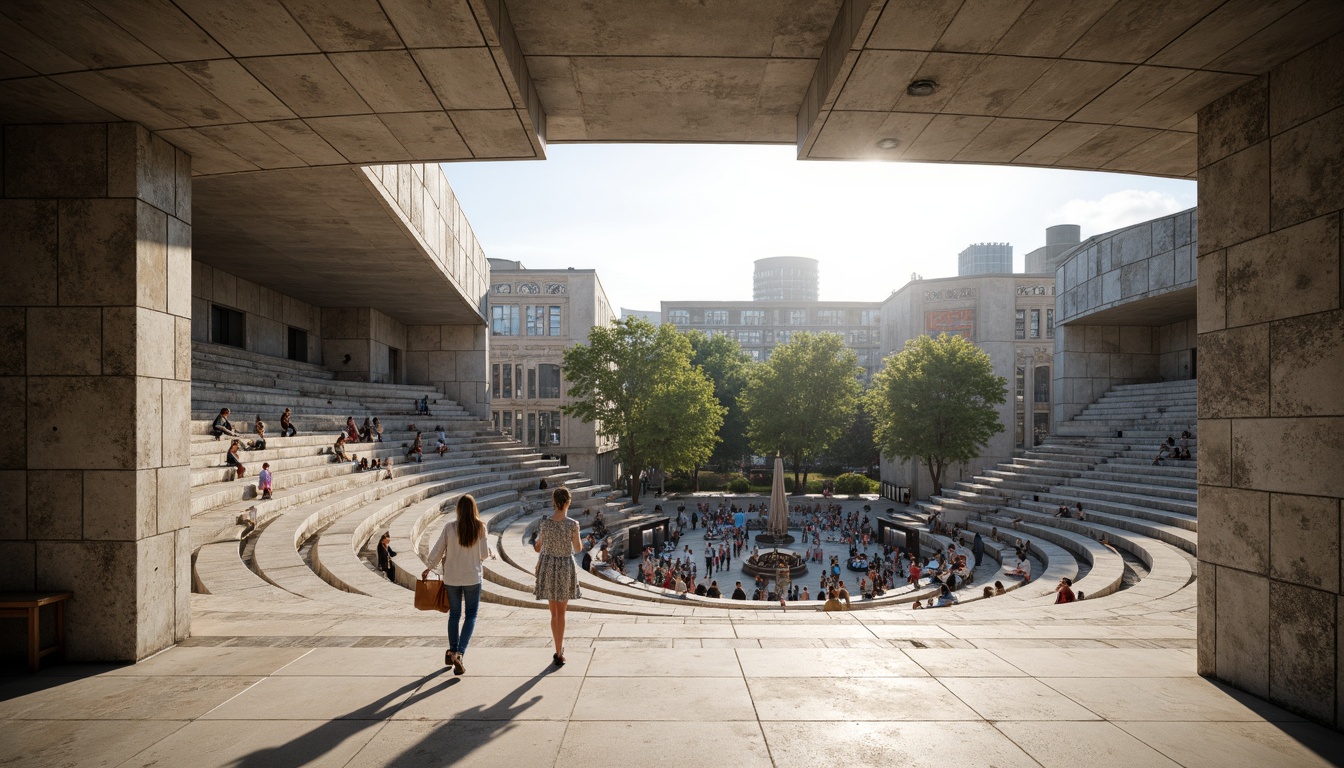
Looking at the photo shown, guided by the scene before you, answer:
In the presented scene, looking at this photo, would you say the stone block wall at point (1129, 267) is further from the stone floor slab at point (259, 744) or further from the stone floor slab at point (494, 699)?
the stone floor slab at point (259, 744)

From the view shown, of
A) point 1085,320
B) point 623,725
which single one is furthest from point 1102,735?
point 1085,320

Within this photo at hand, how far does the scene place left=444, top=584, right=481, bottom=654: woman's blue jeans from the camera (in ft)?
19.5

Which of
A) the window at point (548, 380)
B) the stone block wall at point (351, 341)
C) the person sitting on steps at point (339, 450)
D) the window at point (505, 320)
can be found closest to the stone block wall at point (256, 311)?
the stone block wall at point (351, 341)

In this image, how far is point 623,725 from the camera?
15.8 ft

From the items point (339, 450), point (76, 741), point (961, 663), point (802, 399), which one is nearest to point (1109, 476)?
point (802, 399)

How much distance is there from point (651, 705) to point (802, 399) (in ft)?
144

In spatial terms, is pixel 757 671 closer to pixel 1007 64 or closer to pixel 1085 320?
pixel 1007 64

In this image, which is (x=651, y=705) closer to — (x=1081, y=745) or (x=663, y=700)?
(x=663, y=700)

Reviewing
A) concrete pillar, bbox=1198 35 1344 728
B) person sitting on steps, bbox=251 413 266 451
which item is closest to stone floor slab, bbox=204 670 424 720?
concrete pillar, bbox=1198 35 1344 728

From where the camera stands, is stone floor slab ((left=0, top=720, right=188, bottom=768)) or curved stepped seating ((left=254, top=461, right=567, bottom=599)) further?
curved stepped seating ((left=254, top=461, right=567, bottom=599))

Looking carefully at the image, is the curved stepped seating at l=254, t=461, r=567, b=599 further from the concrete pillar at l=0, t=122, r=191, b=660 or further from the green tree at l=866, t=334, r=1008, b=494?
the green tree at l=866, t=334, r=1008, b=494

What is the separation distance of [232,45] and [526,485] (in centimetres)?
2329

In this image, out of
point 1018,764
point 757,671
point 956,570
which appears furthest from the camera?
point 956,570

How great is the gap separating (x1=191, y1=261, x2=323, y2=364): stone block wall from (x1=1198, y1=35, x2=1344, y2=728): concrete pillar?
77.3 ft
